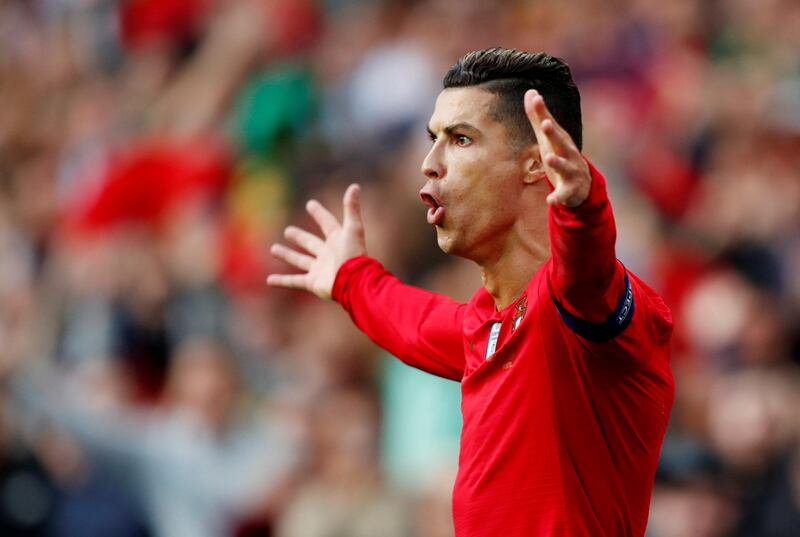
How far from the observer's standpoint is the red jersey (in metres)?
3.01

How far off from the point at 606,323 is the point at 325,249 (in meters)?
1.36

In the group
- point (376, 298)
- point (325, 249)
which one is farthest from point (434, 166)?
point (325, 249)

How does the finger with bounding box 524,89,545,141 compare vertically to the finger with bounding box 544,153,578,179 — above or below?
above

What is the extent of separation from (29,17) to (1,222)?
362cm

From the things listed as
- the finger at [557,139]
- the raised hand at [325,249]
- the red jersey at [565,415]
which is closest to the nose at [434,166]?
the red jersey at [565,415]

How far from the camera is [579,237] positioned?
2752 millimetres

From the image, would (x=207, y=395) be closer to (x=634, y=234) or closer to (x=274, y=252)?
(x=634, y=234)

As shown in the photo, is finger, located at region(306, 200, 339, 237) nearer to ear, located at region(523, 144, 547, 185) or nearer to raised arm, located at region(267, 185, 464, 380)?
raised arm, located at region(267, 185, 464, 380)

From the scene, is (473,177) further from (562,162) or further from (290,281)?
(290,281)

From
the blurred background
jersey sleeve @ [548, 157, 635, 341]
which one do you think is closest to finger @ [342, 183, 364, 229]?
jersey sleeve @ [548, 157, 635, 341]

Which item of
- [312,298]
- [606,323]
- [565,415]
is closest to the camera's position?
[606,323]

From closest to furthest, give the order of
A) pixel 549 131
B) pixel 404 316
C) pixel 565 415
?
pixel 549 131, pixel 565 415, pixel 404 316

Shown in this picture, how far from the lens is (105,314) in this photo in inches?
326

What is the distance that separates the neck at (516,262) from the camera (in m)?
3.22
